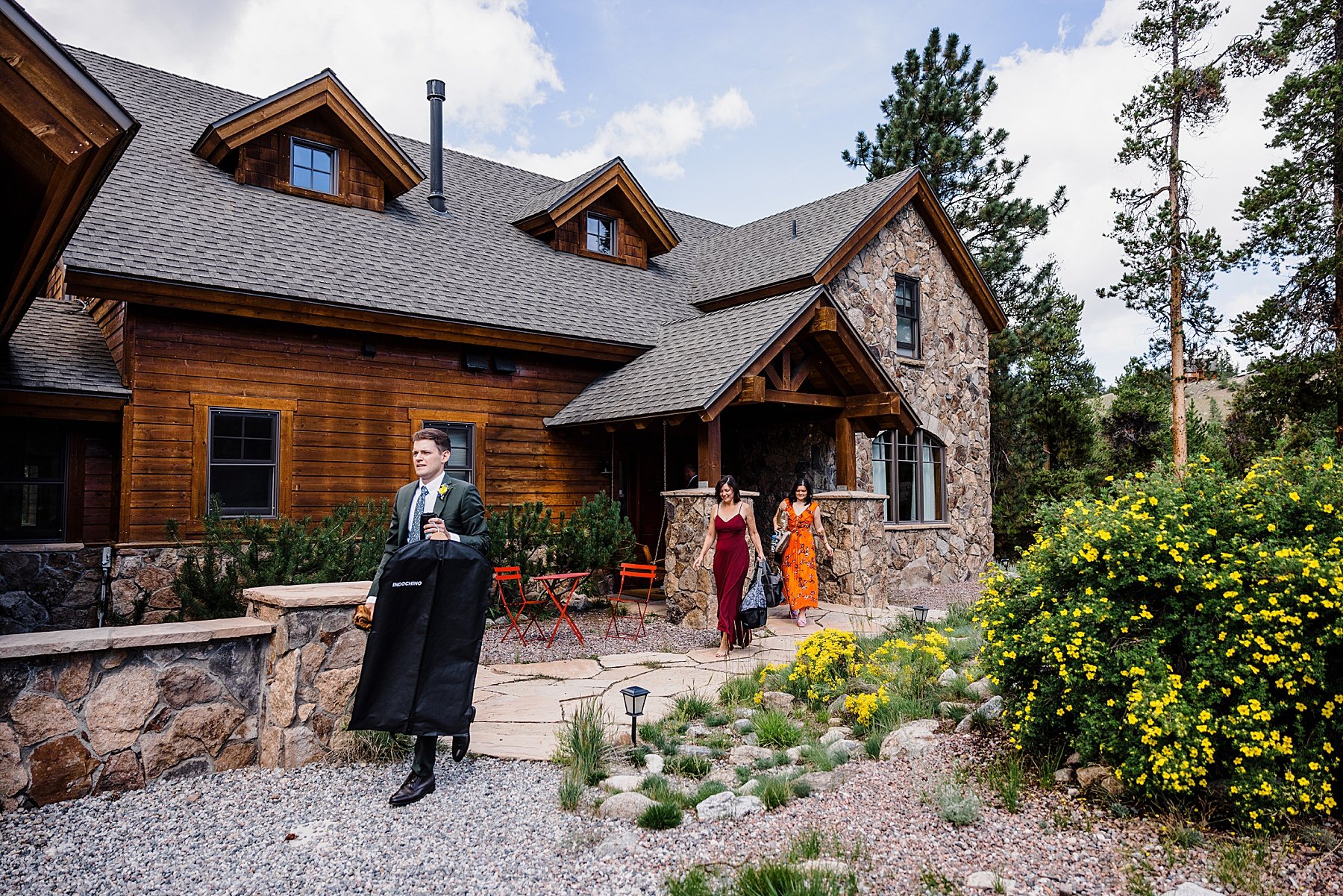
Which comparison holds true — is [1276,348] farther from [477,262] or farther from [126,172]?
[126,172]

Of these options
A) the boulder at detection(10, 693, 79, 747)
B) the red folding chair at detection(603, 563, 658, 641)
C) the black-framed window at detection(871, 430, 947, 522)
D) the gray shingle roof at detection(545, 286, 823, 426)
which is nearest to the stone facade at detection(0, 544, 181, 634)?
the red folding chair at detection(603, 563, 658, 641)

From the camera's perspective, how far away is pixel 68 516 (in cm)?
900

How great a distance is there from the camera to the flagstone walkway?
5473 millimetres

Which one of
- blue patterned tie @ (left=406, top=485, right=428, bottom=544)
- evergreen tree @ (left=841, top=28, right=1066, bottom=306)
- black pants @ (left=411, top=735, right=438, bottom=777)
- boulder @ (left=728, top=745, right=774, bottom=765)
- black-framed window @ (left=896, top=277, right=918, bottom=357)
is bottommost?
boulder @ (left=728, top=745, right=774, bottom=765)

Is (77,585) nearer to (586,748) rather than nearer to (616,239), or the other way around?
(586,748)

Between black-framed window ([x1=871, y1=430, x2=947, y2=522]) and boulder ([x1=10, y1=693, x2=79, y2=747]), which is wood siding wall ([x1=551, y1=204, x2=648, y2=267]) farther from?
boulder ([x1=10, y1=693, x2=79, y2=747])

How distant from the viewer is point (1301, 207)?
16.5m

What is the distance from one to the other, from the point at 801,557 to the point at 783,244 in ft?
23.9

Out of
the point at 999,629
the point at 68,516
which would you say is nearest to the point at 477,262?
the point at 68,516

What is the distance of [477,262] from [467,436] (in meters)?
2.94

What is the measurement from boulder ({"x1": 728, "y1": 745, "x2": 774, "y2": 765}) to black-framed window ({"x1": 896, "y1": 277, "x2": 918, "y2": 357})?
11.2 metres

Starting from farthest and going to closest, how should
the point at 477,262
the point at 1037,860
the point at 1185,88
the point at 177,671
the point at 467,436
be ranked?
the point at 1185,88
the point at 477,262
the point at 467,436
the point at 177,671
the point at 1037,860

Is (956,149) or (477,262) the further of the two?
(956,149)

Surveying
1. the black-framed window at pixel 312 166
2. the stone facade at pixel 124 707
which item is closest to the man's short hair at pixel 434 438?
the stone facade at pixel 124 707
